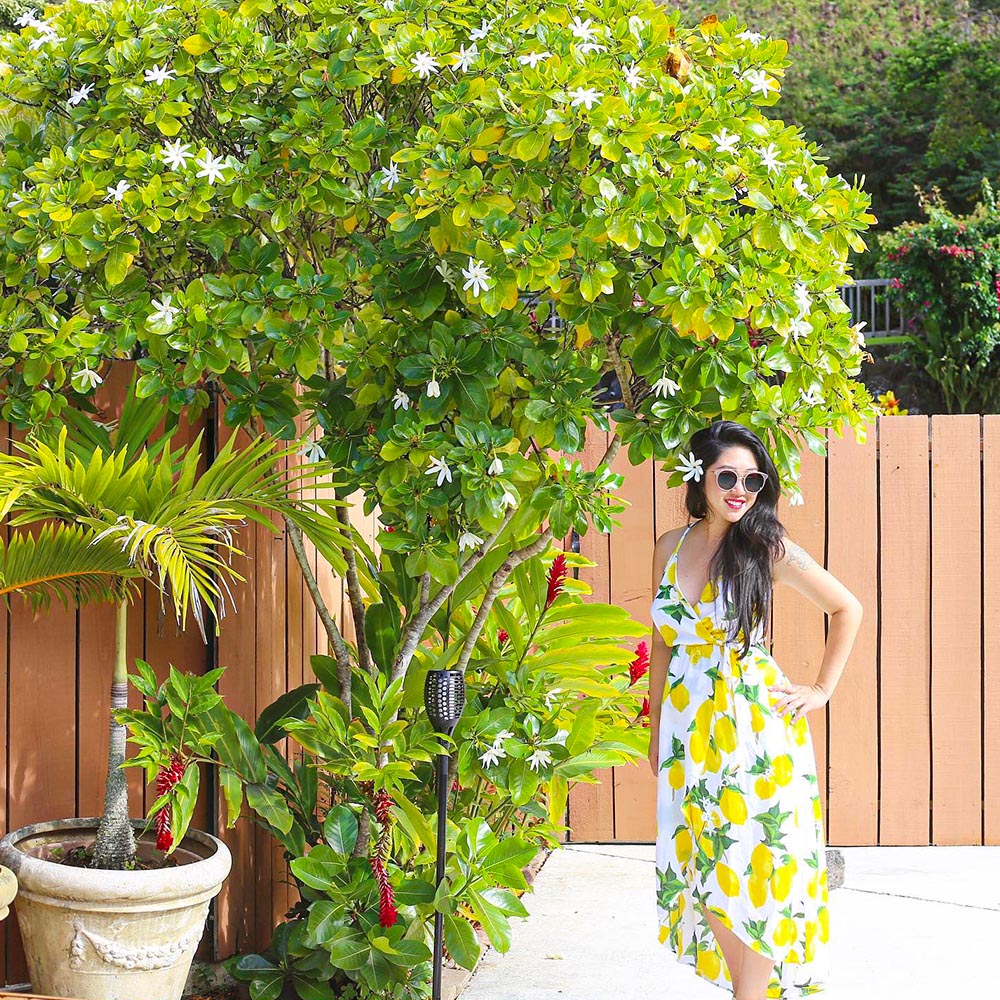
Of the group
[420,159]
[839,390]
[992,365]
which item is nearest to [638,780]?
[839,390]

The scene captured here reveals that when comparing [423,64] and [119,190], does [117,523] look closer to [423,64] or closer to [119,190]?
[119,190]

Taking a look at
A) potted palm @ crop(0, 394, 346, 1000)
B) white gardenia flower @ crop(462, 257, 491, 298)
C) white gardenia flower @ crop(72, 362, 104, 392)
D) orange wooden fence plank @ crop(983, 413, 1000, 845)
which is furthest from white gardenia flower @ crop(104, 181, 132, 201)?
orange wooden fence plank @ crop(983, 413, 1000, 845)

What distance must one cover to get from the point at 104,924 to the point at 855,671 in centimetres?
337

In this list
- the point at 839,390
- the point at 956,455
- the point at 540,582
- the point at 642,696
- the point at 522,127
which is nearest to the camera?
the point at 522,127

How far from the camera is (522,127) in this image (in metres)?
2.68

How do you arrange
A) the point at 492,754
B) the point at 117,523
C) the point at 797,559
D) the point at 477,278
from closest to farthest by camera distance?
1. the point at 477,278
2. the point at 117,523
3. the point at 797,559
4. the point at 492,754

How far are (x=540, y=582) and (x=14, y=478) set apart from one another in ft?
5.37

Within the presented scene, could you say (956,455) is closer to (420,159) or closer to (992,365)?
(420,159)

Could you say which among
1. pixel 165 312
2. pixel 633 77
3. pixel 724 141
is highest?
pixel 633 77

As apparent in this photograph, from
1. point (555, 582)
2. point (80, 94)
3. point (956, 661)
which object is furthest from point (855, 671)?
point (80, 94)

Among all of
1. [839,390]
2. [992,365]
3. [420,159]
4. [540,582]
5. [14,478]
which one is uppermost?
[992,365]

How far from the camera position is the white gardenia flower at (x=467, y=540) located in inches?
116

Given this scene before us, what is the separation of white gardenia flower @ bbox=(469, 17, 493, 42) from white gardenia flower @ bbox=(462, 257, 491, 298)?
0.55m

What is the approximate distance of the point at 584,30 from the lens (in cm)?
276
